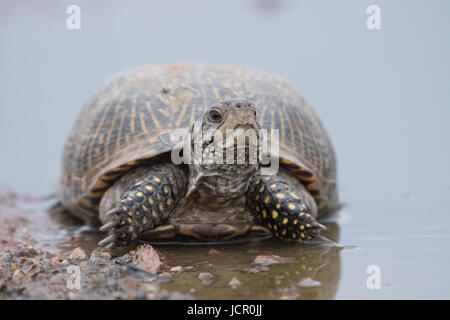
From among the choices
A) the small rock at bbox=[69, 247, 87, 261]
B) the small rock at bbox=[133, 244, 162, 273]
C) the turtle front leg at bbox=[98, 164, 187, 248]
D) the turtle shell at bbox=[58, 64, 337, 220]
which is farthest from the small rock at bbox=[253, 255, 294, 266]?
the small rock at bbox=[69, 247, 87, 261]

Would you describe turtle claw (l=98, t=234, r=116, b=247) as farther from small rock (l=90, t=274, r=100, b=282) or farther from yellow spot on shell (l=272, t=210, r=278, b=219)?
yellow spot on shell (l=272, t=210, r=278, b=219)

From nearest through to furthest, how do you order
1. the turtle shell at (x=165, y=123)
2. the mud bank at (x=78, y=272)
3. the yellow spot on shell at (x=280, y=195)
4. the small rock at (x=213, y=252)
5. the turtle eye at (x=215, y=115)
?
the mud bank at (x=78, y=272), the turtle eye at (x=215, y=115), the small rock at (x=213, y=252), the yellow spot on shell at (x=280, y=195), the turtle shell at (x=165, y=123)

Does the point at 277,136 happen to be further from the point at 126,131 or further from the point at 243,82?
the point at 126,131

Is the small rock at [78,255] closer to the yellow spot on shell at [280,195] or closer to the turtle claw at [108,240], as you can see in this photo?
the turtle claw at [108,240]

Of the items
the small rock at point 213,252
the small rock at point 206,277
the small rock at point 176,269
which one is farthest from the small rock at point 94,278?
the small rock at point 213,252

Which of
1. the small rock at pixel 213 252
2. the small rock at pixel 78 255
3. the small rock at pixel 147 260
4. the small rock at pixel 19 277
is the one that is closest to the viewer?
the small rock at pixel 19 277

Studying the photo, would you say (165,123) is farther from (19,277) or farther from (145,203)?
(19,277)
